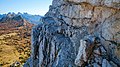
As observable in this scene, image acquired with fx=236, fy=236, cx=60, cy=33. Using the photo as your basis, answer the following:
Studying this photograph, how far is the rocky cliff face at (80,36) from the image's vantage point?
24531 millimetres

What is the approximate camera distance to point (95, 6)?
92.0ft

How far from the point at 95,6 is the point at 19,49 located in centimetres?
9543

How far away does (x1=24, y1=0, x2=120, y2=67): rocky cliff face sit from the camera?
24.5 m

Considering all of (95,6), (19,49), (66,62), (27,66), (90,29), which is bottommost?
(19,49)

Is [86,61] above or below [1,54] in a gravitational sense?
above

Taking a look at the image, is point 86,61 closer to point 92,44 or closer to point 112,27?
point 92,44

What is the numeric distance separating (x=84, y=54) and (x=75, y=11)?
888 centimetres

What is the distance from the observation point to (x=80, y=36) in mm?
30422

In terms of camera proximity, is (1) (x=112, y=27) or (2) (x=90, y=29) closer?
(1) (x=112, y=27)

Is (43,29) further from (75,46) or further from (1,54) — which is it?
(1,54)

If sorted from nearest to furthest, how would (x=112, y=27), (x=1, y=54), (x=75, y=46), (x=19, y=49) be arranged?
1. (x=112, y=27)
2. (x=75, y=46)
3. (x=1, y=54)
4. (x=19, y=49)

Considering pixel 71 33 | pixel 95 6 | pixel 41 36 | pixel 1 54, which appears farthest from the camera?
pixel 1 54

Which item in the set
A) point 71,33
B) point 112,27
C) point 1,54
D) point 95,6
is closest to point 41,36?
point 71,33

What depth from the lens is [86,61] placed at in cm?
2512
